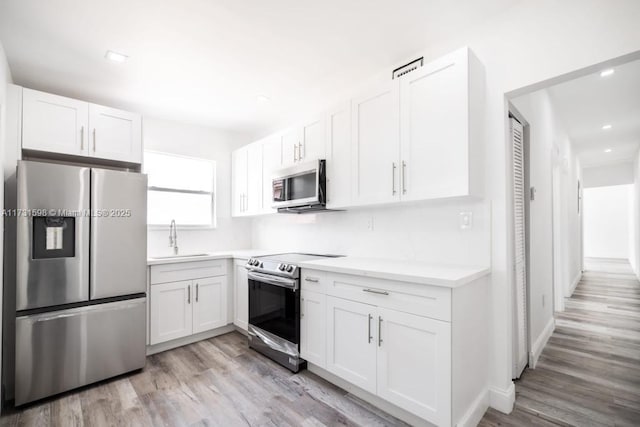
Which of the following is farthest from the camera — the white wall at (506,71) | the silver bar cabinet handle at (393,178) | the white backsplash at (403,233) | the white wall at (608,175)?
the white wall at (608,175)

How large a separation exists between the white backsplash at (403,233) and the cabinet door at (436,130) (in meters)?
0.32

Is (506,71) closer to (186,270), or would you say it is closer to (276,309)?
(276,309)

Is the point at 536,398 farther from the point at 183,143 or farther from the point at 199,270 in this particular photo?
the point at 183,143

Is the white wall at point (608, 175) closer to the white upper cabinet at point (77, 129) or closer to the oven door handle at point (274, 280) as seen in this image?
the oven door handle at point (274, 280)

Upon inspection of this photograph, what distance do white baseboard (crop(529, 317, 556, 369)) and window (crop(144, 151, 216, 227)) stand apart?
12.7 ft

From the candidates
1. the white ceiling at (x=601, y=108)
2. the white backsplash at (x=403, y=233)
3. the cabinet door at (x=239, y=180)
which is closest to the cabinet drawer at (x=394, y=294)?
the white backsplash at (x=403, y=233)

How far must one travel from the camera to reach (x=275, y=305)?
2.75 metres

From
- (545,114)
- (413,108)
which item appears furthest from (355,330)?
(545,114)

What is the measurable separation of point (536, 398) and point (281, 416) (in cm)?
181

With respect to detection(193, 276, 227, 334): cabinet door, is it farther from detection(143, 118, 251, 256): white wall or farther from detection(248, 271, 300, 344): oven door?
detection(143, 118, 251, 256): white wall

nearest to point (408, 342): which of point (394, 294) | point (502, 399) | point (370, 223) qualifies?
point (394, 294)

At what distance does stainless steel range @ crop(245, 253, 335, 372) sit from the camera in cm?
253

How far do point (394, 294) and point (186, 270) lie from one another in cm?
236

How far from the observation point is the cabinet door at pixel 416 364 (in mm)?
1605
